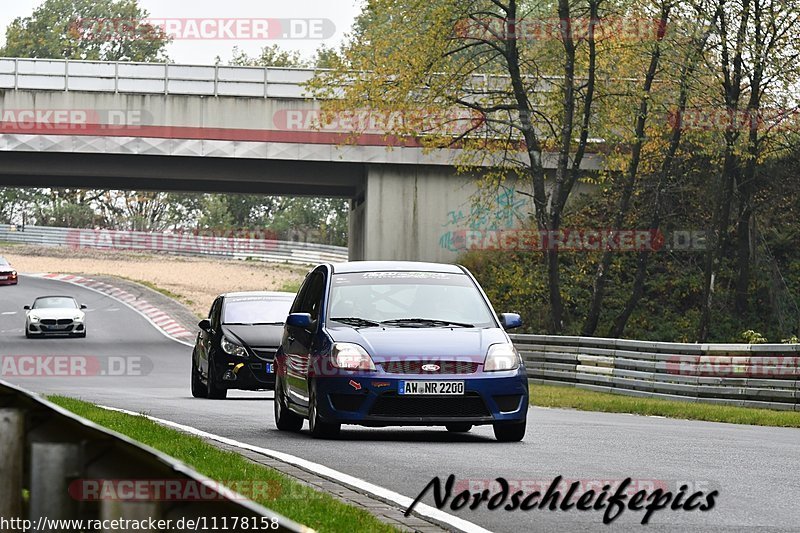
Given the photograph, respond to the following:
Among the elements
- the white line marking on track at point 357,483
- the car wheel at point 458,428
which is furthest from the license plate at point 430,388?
the car wheel at point 458,428

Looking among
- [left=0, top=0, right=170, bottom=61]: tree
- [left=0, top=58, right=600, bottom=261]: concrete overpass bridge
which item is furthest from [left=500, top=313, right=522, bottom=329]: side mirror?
[left=0, top=0, right=170, bottom=61]: tree

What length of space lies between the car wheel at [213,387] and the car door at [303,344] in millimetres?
6514

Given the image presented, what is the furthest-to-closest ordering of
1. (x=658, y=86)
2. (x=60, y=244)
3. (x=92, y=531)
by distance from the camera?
(x=60, y=244) → (x=658, y=86) → (x=92, y=531)

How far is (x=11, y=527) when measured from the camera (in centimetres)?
437

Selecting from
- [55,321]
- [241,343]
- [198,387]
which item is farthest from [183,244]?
[241,343]

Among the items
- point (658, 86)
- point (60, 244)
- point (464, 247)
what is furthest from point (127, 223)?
point (658, 86)

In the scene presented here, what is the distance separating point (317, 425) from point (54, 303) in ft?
120

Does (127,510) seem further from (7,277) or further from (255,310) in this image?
(7,277)

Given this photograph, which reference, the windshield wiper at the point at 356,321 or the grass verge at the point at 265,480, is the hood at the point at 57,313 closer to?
the grass verge at the point at 265,480

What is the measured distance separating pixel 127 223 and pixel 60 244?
24.1 feet

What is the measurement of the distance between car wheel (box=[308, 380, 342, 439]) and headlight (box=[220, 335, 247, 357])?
773cm

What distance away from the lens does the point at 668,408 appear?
20891mm

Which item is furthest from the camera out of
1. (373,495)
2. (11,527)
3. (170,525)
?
(373,495)

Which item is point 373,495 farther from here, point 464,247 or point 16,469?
point 464,247
